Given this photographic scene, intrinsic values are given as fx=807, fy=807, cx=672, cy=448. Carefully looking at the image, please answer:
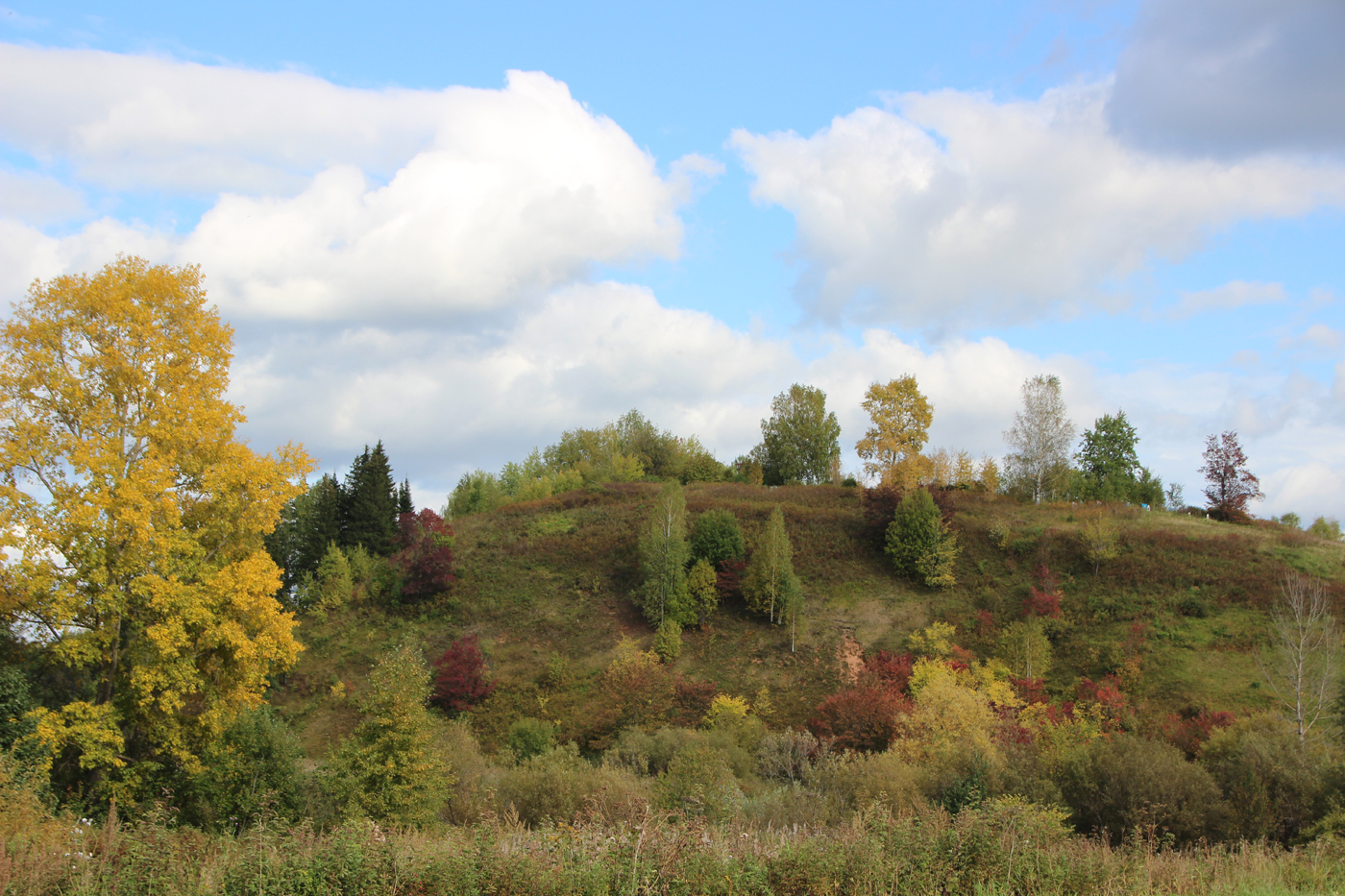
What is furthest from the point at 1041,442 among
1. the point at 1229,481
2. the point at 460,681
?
the point at 460,681

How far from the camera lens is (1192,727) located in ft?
86.4

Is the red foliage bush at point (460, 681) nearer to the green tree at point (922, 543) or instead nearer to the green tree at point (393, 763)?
the green tree at point (393, 763)

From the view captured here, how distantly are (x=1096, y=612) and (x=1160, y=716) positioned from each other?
8.82m

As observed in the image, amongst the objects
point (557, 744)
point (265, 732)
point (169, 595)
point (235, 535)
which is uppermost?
point (235, 535)

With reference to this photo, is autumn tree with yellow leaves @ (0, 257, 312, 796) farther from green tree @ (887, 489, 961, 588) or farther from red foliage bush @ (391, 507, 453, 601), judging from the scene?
green tree @ (887, 489, 961, 588)

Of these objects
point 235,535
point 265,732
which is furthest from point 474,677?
point 235,535

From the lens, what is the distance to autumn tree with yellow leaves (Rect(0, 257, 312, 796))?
16.2 metres

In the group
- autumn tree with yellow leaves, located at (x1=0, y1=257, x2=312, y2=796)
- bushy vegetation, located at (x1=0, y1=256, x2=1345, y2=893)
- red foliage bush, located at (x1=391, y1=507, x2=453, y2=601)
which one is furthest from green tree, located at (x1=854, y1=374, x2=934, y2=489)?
autumn tree with yellow leaves, located at (x1=0, y1=257, x2=312, y2=796)

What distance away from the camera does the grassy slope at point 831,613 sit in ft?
108

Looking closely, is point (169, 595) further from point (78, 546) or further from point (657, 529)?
point (657, 529)

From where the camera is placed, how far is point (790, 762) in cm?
2486

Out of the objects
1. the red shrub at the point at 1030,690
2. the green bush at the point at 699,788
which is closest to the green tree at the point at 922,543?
the red shrub at the point at 1030,690

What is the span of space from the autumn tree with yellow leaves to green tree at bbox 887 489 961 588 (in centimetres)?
3144

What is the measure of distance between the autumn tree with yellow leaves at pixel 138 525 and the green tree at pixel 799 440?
53.3 m
